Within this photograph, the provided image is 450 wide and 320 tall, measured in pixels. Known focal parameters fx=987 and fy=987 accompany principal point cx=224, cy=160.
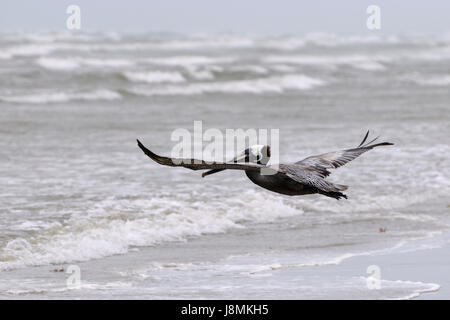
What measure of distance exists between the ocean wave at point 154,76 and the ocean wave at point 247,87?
204 centimetres

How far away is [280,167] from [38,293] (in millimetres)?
2203

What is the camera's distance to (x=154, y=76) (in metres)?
36.2

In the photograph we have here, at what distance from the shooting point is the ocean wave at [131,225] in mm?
9266

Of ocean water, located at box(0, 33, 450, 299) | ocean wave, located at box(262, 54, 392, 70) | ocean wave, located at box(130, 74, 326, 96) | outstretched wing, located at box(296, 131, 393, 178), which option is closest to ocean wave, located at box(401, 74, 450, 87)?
ocean wave, located at box(130, 74, 326, 96)

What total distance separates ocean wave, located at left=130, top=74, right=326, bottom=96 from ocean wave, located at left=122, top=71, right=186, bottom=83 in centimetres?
204

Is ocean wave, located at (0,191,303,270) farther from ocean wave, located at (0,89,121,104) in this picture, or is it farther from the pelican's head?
ocean wave, located at (0,89,121,104)

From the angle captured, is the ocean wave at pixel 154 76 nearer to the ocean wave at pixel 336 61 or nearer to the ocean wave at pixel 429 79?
the ocean wave at pixel 429 79

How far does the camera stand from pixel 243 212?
1144 centimetres

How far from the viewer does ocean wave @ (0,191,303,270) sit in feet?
30.4

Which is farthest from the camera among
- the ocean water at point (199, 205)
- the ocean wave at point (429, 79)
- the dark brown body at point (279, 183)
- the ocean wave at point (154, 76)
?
the ocean wave at point (154, 76)

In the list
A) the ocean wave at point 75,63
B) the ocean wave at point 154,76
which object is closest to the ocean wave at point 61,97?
the ocean wave at point 154,76
